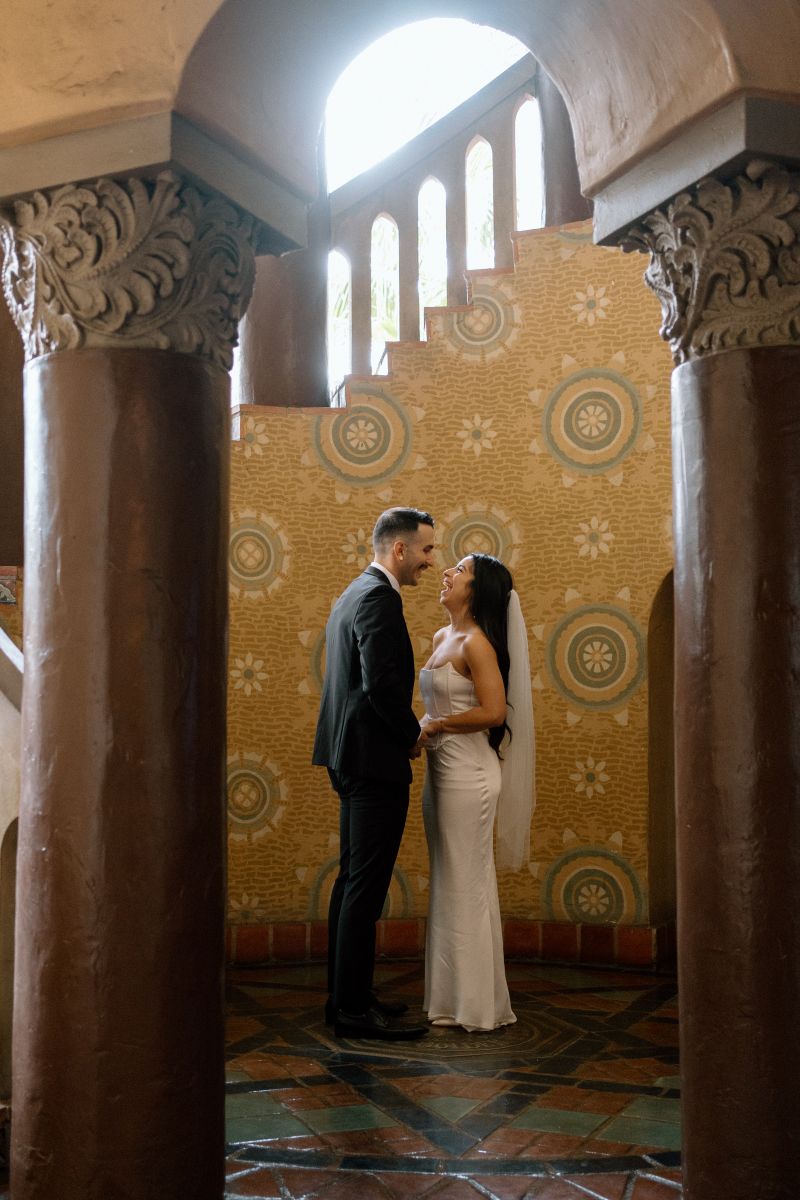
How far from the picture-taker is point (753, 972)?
284 cm

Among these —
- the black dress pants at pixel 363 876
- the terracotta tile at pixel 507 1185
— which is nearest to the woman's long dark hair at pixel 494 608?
the black dress pants at pixel 363 876

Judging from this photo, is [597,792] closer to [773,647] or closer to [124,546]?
[773,647]

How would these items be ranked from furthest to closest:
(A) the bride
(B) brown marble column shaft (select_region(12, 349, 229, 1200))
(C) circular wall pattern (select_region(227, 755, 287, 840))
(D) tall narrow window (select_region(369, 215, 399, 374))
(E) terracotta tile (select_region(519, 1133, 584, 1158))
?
(D) tall narrow window (select_region(369, 215, 399, 374)) → (C) circular wall pattern (select_region(227, 755, 287, 840)) → (A) the bride → (E) terracotta tile (select_region(519, 1133, 584, 1158)) → (B) brown marble column shaft (select_region(12, 349, 229, 1200))

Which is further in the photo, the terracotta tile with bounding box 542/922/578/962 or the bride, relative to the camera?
the terracotta tile with bounding box 542/922/578/962

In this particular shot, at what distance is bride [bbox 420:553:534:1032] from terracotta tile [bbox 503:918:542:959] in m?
0.98

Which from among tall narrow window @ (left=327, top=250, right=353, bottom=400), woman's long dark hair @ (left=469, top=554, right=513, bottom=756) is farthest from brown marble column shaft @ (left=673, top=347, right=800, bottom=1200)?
tall narrow window @ (left=327, top=250, right=353, bottom=400)

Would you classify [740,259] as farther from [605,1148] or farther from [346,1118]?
[346,1118]

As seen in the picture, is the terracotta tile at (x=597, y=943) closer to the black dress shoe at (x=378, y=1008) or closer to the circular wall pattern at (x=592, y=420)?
the black dress shoe at (x=378, y=1008)

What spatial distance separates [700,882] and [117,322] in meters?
1.79

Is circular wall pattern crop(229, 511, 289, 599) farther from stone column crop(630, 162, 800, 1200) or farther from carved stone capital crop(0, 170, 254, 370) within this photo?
stone column crop(630, 162, 800, 1200)

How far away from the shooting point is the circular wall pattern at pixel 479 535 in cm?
621

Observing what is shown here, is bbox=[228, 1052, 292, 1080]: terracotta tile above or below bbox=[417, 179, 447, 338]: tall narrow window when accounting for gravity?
below

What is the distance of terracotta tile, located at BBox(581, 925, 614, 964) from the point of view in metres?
5.97

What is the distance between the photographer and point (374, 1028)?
4625 mm
